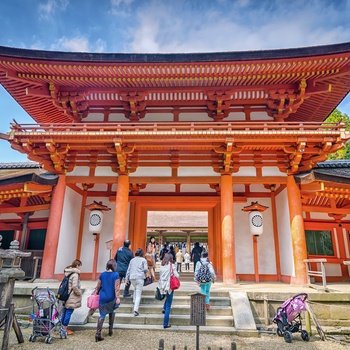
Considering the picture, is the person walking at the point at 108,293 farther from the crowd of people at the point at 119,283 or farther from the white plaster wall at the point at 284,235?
the white plaster wall at the point at 284,235

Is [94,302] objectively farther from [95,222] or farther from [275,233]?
[275,233]

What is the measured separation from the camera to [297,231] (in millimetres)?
8766

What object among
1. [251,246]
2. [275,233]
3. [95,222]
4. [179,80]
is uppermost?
[179,80]

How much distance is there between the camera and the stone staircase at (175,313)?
19.7 ft

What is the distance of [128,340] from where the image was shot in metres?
5.20

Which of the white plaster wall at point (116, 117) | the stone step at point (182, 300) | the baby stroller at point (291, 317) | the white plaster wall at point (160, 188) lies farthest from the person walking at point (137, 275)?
the white plaster wall at point (116, 117)

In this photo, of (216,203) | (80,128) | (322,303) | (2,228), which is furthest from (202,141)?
(2,228)

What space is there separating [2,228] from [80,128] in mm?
6305

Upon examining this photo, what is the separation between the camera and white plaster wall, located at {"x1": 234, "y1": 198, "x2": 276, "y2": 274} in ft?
34.3

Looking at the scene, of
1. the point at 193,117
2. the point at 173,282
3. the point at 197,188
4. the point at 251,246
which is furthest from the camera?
the point at 197,188

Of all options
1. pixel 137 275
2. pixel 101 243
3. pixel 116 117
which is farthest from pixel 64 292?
pixel 116 117

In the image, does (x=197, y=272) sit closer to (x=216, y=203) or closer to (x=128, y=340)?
(x=128, y=340)

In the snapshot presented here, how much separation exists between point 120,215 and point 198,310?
5.11m

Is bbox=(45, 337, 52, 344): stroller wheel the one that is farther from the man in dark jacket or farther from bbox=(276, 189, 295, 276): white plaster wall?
bbox=(276, 189, 295, 276): white plaster wall
